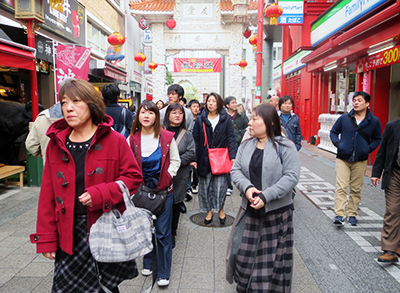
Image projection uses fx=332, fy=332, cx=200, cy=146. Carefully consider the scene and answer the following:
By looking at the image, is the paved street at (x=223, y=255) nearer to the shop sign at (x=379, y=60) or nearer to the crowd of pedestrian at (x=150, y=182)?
the crowd of pedestrian at (x=150, y=182)

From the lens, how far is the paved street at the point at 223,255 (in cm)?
325

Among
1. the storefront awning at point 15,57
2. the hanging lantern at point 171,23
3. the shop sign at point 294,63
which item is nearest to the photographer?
the storefront awning at point 15,57

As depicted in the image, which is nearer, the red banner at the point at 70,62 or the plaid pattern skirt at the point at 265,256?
the plaid pattern skirt at the point at 265,256

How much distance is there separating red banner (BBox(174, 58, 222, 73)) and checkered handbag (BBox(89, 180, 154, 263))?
77.7 feet

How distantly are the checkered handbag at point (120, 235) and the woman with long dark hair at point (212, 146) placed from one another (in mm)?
2752

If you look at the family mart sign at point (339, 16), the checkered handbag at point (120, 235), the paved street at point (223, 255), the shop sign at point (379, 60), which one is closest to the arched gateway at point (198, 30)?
the family mart sign at point (339, 16)

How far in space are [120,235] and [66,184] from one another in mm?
448

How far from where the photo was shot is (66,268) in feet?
6.96

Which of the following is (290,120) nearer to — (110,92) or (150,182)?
(110,92)

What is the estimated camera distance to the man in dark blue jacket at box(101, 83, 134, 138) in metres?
4.61

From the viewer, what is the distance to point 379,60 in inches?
326

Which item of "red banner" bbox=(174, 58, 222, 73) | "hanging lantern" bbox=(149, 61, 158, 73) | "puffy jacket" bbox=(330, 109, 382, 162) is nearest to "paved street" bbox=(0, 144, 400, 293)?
"puffy jacket" bbox=(330, 109, 382, 162)

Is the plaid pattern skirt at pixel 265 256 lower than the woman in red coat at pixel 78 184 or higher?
lower

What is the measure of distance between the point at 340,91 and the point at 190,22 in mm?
11478
